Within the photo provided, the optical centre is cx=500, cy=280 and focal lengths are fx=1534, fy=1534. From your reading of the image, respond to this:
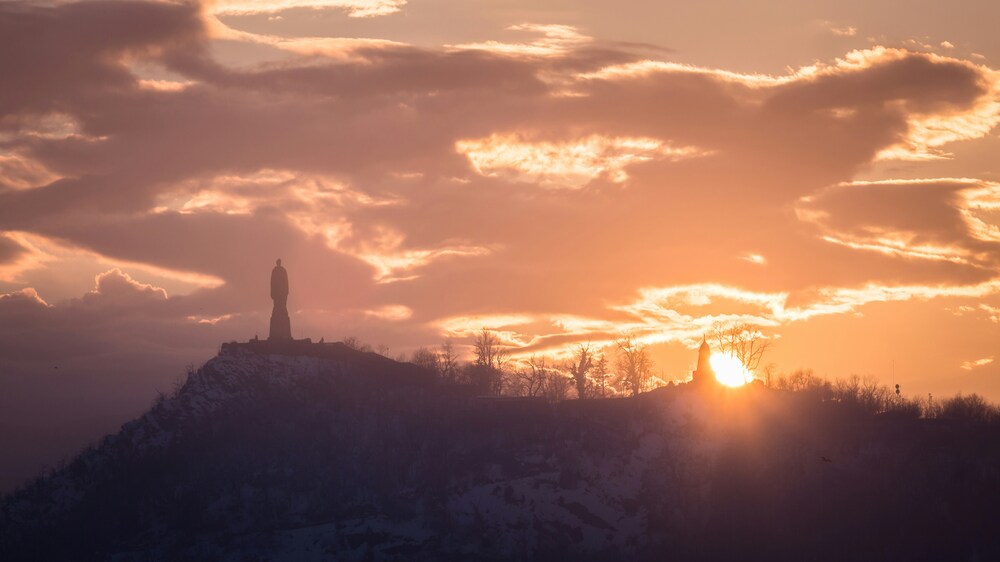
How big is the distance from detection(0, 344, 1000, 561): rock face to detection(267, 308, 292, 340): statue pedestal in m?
1.93

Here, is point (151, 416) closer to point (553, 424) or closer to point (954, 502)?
point (553, 424)

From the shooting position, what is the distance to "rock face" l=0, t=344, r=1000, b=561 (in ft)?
419

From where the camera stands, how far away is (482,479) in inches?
5281

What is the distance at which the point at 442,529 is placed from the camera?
5074 inches

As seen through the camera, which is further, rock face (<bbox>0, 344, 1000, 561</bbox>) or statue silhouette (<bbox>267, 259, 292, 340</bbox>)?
statue silhouette (<bbox>267, 259, 292, 340</bbox>)

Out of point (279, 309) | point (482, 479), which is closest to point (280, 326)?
point (279, 309)

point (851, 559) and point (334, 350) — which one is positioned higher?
point (334, 350)

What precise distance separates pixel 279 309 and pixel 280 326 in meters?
1.60

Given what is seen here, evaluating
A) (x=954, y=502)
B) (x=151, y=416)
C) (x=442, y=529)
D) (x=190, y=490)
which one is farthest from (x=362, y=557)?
(x=954, y=502)

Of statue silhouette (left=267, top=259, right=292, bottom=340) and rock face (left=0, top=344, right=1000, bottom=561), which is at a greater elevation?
statue silhouette (left=267, top=259, right=292, bottom=340)

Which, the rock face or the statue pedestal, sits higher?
the statue pedestal

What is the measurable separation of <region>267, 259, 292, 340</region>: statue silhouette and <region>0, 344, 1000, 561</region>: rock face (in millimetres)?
2172

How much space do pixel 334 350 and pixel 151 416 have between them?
17556mm

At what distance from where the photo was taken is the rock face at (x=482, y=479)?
128 metres
